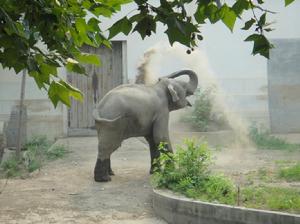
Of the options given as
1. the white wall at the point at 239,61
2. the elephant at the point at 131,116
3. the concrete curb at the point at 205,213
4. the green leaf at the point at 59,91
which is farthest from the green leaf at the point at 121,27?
the white wall at the point at 239,61

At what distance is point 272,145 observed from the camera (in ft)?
38.1

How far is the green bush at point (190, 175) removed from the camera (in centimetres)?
595

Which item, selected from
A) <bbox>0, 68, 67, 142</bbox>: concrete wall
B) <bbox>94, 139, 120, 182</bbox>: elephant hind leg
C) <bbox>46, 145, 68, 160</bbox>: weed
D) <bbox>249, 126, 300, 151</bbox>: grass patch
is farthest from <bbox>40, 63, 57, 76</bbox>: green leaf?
<bbox>0, 68, 67, 142</bbox>: concrete wall

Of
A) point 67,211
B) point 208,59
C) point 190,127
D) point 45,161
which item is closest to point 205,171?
point 67,211

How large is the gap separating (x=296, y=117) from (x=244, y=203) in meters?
8.66

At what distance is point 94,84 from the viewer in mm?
13789

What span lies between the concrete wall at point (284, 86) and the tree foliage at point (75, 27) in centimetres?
1165

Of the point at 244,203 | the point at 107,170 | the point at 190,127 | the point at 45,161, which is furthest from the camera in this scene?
the point at 190,127

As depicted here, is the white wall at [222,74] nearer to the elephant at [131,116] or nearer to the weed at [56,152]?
the weed at [56,152]

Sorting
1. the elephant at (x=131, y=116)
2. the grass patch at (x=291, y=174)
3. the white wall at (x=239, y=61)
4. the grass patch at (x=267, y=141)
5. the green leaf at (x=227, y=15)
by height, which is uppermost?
the white wall at (x=239, y=61)

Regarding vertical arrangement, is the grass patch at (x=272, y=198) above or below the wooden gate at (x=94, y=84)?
below

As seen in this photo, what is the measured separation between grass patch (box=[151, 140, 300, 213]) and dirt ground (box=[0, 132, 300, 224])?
1.40ft

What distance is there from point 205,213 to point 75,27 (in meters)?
3.47

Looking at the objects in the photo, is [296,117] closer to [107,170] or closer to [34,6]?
[107,170]
